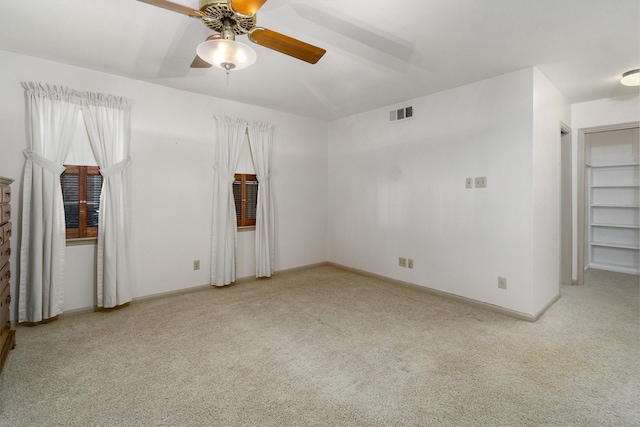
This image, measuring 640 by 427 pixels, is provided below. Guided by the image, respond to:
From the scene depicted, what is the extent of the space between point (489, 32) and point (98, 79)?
151 inches

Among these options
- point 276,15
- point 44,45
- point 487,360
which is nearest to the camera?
point 276,15

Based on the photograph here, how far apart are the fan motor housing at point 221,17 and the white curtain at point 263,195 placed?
103 inches

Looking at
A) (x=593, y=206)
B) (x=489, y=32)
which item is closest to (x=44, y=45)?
(x=489, y=32)

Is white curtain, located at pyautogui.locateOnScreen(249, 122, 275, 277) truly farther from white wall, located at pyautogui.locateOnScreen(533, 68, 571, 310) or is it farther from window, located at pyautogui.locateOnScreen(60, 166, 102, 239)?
white wall, located at pyautogui.locateOnScreen(533, 68, 571, 310)

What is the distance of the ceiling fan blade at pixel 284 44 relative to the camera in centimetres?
181

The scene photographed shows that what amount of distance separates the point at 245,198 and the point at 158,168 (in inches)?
48.3

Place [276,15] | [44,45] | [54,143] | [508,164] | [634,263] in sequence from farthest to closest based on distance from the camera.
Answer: [634,263] → [508,164] → [54,143] → [44,45] → [276,15]

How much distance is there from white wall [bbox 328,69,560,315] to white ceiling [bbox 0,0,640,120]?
43 cm

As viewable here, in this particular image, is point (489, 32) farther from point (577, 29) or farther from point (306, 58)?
point (306, 58)

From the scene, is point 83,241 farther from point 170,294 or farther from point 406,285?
point 406,285

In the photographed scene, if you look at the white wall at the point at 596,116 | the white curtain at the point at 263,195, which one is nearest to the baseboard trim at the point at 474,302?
the white wall at the point at 596,116

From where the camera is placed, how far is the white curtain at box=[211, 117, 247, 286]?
407 centimetres

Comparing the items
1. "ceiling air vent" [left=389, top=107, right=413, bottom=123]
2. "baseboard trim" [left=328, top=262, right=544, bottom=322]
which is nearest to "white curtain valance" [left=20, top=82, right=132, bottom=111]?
"ceiling air vent" [left=389, top=107, right=413, bottom=123]

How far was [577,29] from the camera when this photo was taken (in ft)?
7.63
